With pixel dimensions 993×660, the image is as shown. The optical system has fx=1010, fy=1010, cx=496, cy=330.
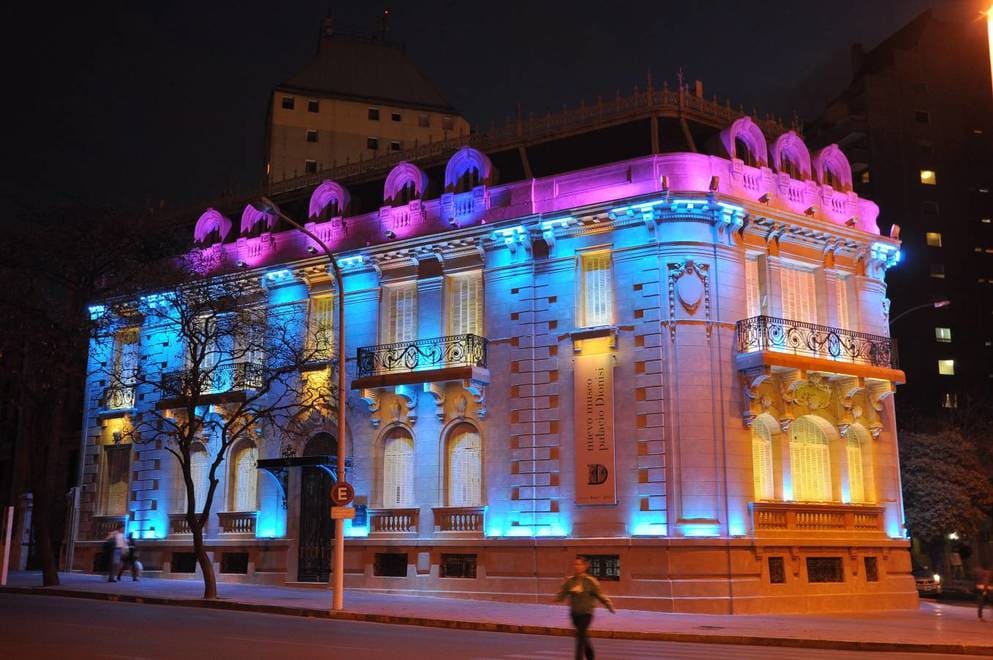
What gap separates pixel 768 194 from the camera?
31.4 meters

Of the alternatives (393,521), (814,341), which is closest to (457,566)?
(393,521)

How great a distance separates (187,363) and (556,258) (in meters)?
15.7

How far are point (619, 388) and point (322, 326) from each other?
11659 mm

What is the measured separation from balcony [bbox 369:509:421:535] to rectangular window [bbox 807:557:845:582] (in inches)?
476

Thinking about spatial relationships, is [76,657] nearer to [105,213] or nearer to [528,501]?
[528,501]

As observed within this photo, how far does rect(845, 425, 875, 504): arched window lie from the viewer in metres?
32.2

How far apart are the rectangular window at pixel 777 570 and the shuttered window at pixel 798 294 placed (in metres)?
7.69

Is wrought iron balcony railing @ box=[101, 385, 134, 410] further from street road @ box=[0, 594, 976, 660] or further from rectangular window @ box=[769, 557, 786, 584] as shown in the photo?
rectangular window @ box=[769, 557, 786, 584]

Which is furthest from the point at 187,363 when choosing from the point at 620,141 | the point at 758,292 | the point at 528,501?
the point at 758,292

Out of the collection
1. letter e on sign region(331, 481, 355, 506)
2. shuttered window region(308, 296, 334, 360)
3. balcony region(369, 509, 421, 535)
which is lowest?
balcony region(369, 509, 421, 535)

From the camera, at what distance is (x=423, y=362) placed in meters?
33.2

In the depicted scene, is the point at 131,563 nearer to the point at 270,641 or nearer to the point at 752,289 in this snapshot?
the point at 270,641

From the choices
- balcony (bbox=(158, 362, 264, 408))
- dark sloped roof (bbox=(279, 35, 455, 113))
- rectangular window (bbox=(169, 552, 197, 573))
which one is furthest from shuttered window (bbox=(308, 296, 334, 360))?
dark sloped roof (bbox=(279, 35, 455, 113))

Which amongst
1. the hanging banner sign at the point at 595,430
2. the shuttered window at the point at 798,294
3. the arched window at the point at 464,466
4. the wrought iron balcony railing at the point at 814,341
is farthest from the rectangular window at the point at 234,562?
the shuttered window at the point at 798,294
